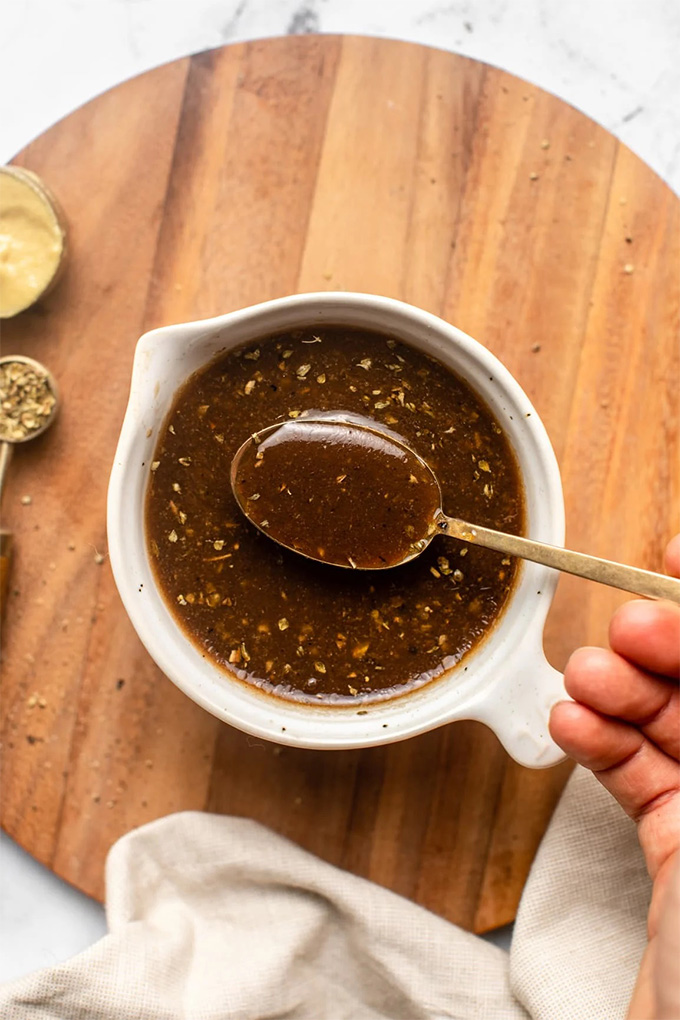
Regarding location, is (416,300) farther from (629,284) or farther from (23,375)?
(23,375)

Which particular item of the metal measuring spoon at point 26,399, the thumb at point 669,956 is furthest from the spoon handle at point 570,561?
the metal measuring spoon at point 26,399

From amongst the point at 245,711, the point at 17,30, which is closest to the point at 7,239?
the point at 17,30

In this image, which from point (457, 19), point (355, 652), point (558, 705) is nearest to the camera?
point (558, 705)

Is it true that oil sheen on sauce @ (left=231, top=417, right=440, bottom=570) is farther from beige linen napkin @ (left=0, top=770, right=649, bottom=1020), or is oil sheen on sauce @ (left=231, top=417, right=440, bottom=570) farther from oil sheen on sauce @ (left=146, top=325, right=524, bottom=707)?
beige linen napkin @ (left=0, top=770, right=649, bottom=1020)

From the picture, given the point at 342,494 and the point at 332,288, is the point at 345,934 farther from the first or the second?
the point at 332,288

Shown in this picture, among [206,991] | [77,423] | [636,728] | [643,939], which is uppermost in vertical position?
[77,423]

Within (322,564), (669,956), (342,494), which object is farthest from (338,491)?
(669,956)

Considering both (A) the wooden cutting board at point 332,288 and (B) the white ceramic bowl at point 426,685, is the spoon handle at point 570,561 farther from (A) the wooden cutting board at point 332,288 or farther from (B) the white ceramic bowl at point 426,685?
(A) the wooden cutting board at point 332,288
